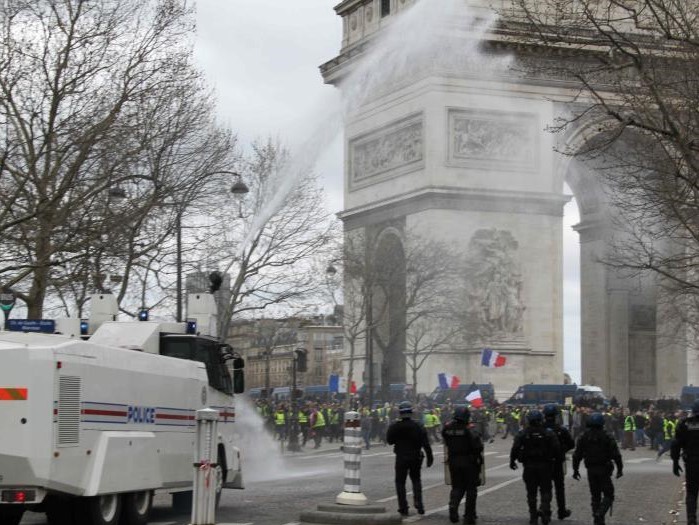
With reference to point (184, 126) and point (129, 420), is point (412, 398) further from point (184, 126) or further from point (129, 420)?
point (129, 420)

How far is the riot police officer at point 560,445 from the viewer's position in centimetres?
1964

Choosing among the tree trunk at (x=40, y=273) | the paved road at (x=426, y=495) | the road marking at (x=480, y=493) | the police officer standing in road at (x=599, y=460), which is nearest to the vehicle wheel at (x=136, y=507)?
the paved road at (x=426, y=495)

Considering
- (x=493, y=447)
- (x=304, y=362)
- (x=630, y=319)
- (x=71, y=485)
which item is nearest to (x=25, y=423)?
(x=71, y=485)

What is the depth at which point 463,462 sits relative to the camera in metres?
19.4

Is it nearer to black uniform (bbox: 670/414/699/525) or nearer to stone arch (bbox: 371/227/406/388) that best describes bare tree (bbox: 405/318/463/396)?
stone arch (bbox: 371/227/406/388)

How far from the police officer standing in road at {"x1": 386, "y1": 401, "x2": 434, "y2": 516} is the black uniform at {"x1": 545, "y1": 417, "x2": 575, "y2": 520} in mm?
1653

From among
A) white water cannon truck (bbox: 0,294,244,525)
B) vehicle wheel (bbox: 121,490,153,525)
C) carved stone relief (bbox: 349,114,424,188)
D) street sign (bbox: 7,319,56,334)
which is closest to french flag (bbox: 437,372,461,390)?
carved stone relief (bbox: 349,114,424,188)

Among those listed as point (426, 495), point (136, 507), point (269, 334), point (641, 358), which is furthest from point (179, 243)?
point (269, 334)

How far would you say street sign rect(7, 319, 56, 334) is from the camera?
63.1 ft

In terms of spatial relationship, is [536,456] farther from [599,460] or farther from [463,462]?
[463,462]

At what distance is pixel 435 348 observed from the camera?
194 feet

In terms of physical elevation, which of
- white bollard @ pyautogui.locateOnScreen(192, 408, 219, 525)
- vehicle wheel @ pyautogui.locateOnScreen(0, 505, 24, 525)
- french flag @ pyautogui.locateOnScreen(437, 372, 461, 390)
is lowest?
vehicle wheel @ pyautogui.locateOnScreen(0, 505, 24, 525)

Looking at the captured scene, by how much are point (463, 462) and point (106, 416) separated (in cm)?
457

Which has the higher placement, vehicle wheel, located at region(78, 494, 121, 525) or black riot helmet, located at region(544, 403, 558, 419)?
black riot helmet, located at region(544, 403, 558, 419)
